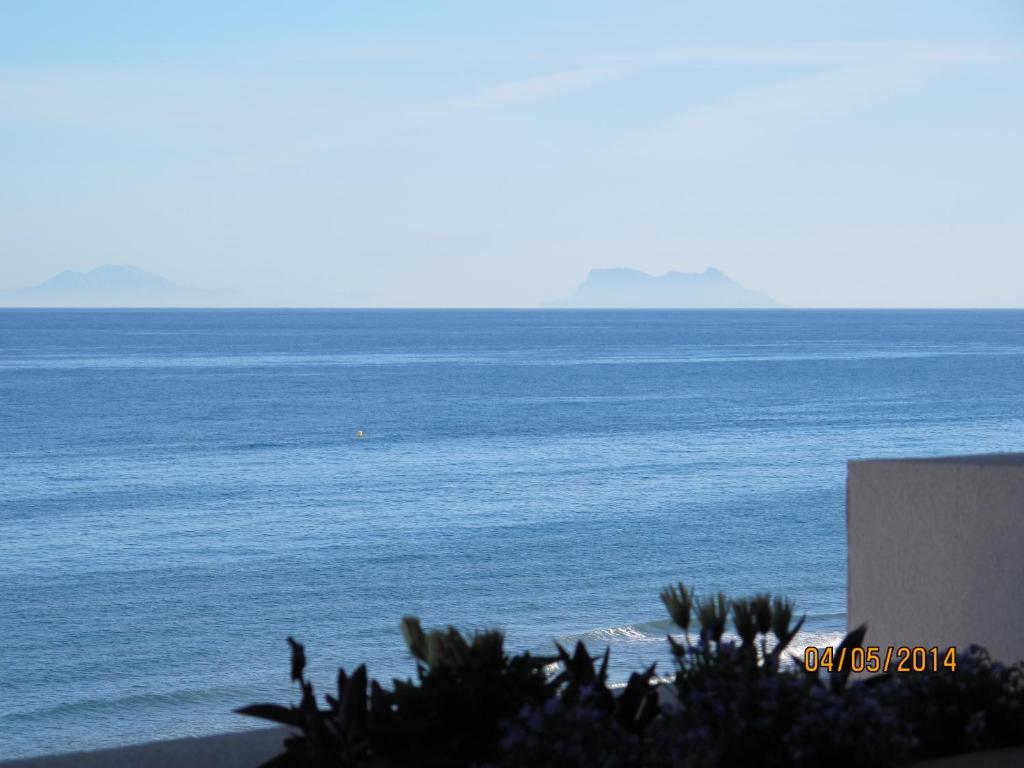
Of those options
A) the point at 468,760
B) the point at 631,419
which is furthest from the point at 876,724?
the point at 631,419

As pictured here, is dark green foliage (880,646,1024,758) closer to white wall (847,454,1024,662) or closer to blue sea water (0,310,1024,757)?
white wall (847,454,1024,662)

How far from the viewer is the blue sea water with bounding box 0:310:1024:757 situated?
21.3 metres

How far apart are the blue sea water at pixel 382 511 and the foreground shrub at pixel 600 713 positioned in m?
15.0

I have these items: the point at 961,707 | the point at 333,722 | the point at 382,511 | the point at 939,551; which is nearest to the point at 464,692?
the point at 333,722

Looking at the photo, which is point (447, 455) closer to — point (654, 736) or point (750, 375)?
point (750, 375)

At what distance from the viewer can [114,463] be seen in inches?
1697

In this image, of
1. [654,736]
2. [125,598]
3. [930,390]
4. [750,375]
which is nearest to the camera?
[654,736]

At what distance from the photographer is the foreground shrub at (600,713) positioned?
264cm

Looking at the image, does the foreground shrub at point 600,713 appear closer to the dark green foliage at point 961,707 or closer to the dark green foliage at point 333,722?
the dark green foliage at point 333,722

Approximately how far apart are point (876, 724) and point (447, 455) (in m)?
41.9
